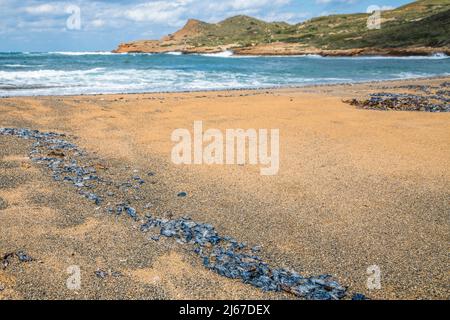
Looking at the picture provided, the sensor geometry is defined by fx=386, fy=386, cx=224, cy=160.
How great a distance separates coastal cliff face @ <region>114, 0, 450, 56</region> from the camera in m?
68.8

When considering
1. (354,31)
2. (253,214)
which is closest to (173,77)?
(253,214)

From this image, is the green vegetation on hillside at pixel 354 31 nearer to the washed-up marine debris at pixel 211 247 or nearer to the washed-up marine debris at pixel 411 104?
the washed-up marine debris at pixel 411 104

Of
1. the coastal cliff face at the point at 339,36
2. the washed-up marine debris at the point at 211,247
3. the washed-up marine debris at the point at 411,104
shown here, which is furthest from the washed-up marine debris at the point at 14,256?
the coastal cliff face at the point at 339,36

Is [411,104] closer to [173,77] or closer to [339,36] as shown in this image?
[173,77]

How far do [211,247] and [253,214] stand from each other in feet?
3.64

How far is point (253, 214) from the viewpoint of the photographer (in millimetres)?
5570

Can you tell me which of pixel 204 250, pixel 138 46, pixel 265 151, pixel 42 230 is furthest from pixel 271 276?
pixel 138 46

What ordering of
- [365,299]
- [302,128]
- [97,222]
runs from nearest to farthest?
[365,299]
[97,222]
[302,128]

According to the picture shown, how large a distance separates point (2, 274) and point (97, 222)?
1.42 meters

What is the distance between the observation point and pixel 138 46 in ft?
447

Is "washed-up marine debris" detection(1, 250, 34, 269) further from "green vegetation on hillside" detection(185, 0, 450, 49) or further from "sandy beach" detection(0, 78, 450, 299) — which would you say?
"green vegetation on hillside" detection(185, 0, 450, 49)

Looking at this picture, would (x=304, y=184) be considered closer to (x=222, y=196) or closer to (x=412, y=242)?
→ (x=222, y=196)

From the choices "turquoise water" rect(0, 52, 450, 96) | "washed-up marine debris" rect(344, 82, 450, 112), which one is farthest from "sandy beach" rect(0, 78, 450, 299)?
"turquoise water" rect(0, 52, 450, 96)

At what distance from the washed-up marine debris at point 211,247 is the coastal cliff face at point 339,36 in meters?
64.5
